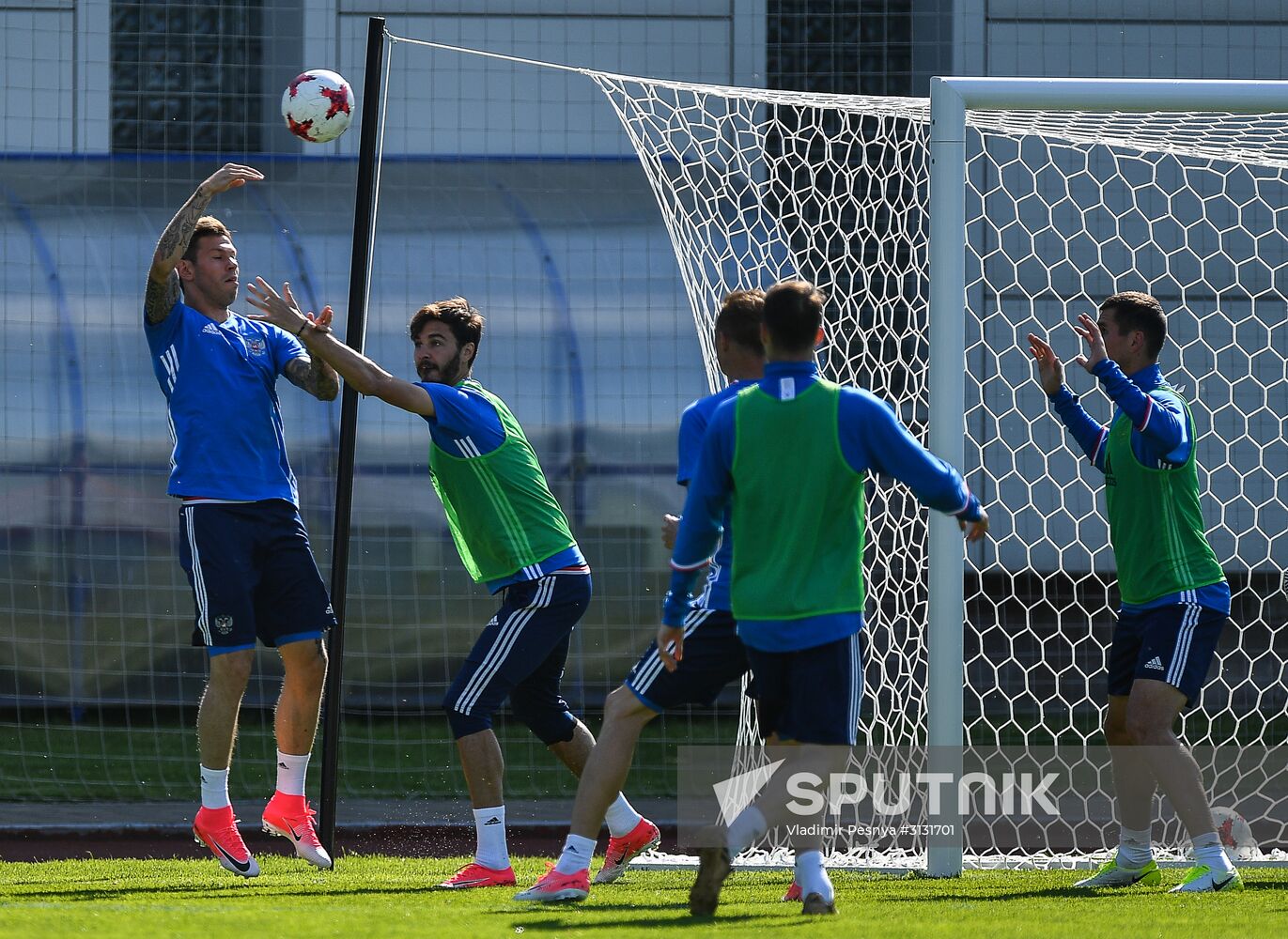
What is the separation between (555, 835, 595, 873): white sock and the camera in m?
4.49

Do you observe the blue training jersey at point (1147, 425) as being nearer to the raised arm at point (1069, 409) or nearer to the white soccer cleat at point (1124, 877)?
the raised arm at point (1069, 409)

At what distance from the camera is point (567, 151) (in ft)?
40.2

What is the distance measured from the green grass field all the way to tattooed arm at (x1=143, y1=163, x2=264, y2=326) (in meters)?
1.90

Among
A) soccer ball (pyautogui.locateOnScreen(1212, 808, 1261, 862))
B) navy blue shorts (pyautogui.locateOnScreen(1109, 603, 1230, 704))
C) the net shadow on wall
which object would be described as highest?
the net shadow on wall

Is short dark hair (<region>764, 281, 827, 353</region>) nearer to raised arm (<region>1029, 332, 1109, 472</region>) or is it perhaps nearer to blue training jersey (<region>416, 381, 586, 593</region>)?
blue training jersey (<region>416, 381, 586, 593</region>)

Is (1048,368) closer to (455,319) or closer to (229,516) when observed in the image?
(455,319)

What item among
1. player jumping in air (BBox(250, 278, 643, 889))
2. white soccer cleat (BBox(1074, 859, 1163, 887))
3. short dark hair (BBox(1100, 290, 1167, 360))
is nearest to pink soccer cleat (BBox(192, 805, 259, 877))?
player jumping in air (BBox(250, 278, 643, 889))

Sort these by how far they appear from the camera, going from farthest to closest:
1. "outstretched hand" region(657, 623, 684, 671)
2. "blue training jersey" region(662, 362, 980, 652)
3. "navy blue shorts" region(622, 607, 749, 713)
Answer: "navy blue shorts" region(622, 607, 749, 713), "outstretched hand" region(657, 623, 684, 671), "blue training jersey" region(662, 362, 980, 652)

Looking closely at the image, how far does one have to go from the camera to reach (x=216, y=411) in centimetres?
536

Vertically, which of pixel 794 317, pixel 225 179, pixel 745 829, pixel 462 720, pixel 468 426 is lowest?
pixel 745 829

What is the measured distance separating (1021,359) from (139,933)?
28.4 ft

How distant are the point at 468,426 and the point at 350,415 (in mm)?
880

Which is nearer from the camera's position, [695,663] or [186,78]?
[695,663]

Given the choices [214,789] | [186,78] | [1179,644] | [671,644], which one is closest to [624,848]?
[214,789]
